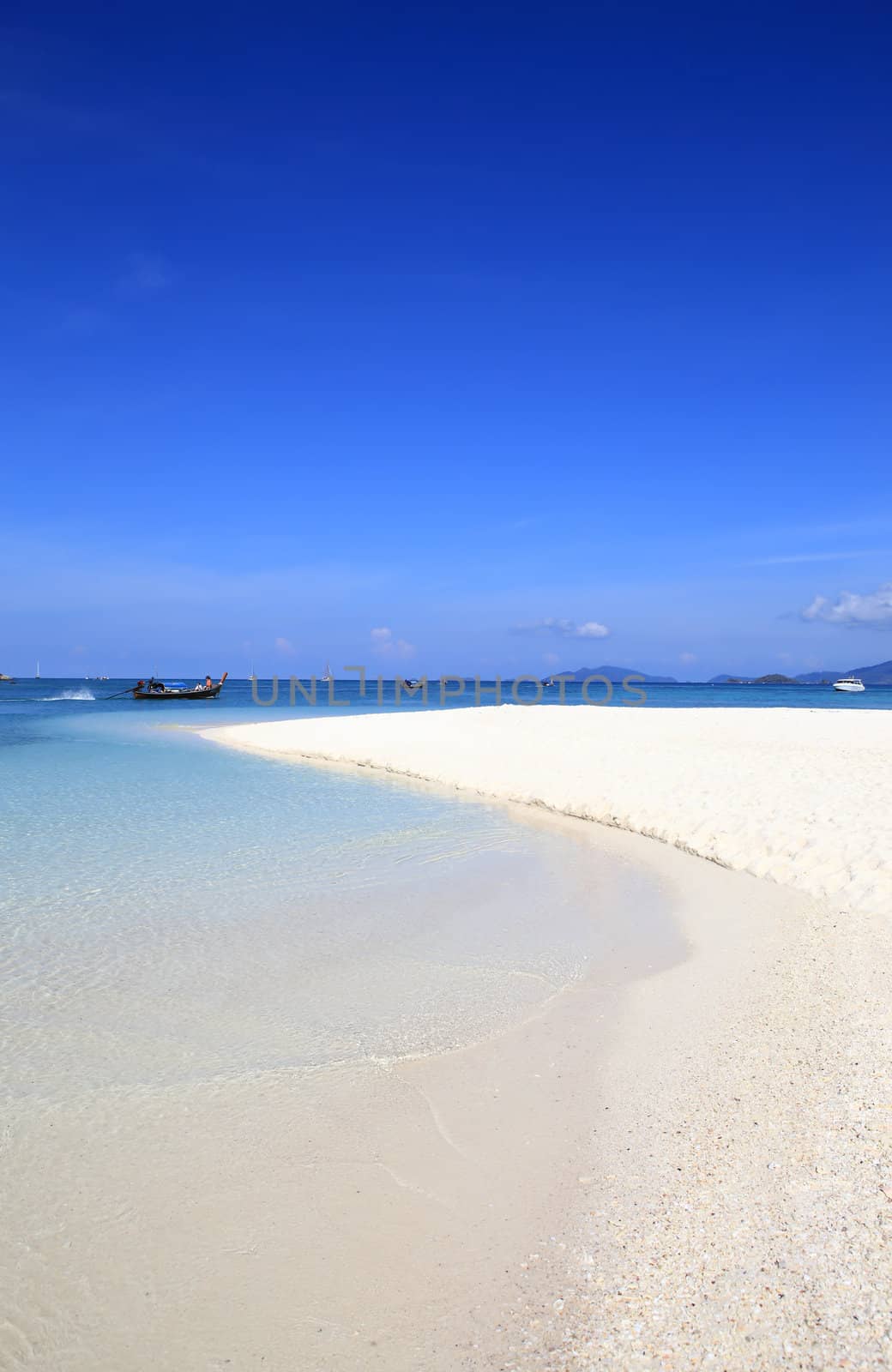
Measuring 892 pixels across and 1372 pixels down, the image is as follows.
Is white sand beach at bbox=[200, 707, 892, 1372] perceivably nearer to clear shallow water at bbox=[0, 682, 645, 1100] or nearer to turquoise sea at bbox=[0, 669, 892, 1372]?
turquoise sea at bbox=[0, 669, 892, 1372]

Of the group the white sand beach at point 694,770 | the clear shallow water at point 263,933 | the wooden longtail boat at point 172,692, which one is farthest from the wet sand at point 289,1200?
the wooden longtail boat at point 172,692

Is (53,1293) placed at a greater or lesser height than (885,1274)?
lesser

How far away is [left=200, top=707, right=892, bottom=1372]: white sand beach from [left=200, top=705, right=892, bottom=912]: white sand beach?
0.13 metres

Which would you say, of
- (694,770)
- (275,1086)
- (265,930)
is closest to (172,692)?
(694,770)

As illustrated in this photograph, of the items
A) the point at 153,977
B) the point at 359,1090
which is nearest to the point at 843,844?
the point at 359,1090

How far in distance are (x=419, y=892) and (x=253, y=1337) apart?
20.4 feet

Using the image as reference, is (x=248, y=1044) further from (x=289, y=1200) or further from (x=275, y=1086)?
(x=289, y=1200)

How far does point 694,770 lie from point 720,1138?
12.1 m

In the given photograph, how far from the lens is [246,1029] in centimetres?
562

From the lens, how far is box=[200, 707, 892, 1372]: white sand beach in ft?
9.46

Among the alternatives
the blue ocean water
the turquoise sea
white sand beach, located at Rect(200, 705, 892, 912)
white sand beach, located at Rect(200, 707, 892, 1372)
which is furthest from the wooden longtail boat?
white sand beach, located at Rect(200, 707, 892, 1372)

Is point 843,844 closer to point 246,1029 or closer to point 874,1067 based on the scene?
point 874,1067

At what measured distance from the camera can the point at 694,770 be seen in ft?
51.4

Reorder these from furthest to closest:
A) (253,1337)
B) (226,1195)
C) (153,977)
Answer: (153,977) < (226,1195) < (253,1337)
